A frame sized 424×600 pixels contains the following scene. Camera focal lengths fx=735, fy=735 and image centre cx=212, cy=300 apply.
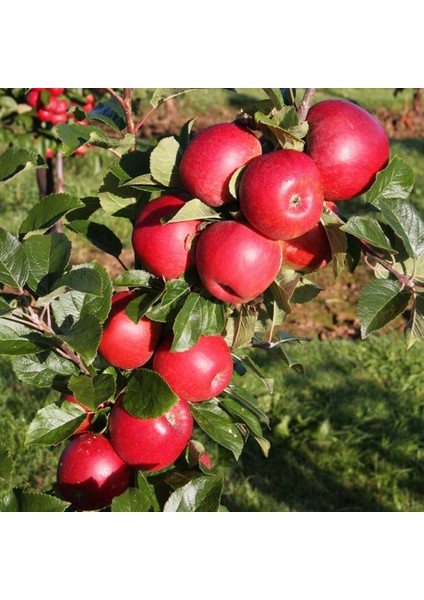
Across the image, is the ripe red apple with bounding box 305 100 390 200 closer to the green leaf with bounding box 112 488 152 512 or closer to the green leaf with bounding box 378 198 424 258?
the green leaf with bounding box 378 198 424 258

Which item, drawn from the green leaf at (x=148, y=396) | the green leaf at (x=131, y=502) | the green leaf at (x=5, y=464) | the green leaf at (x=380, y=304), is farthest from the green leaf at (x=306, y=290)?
the green leaf at (x=5, y=464)

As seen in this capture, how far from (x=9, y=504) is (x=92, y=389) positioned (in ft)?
0.57

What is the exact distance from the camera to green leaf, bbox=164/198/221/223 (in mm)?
903

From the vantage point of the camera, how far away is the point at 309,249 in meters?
0.97

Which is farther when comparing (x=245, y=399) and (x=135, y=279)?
(x=245, y=399)

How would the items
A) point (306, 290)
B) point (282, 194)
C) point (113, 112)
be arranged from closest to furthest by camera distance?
point (282, 194) < point (306, 290) < point (113, 112)

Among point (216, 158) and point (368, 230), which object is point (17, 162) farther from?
point (368, 230)

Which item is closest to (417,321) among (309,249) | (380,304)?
(380,304)

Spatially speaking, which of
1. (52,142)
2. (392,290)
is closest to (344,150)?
(392,290)

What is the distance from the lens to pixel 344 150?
0.91 metres

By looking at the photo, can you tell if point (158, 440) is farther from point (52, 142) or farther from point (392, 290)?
point (52, 142)

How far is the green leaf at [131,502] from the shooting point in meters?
0.92

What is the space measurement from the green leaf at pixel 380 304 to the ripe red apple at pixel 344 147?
0.41ft
